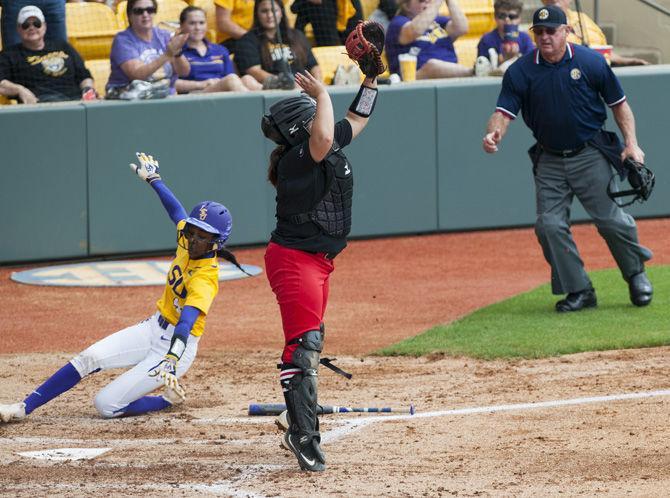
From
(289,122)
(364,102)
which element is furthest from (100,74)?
(289,122)

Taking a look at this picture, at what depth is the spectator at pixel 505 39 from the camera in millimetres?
13320

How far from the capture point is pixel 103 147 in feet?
38.6

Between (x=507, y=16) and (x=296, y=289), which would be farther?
(x=507, y=16)

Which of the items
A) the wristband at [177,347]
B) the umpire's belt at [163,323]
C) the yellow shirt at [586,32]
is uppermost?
the yellow shirt at [586,32]

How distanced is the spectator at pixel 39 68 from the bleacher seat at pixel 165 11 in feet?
4.03

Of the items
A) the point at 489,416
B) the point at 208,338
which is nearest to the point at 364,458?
the point at 489,416

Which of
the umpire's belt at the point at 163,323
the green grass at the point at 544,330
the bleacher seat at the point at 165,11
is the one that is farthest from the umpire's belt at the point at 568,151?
the bleacher seat at the point at 165,11

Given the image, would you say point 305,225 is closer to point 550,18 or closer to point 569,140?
point 550,18

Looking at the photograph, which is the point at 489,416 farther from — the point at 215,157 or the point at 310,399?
the point at 215,157

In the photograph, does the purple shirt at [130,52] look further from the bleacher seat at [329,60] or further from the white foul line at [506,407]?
the white foul line at [506,407]

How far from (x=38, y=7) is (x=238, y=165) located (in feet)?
7.58

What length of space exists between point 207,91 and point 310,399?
712cm

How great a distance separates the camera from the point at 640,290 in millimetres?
9328

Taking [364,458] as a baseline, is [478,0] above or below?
above
